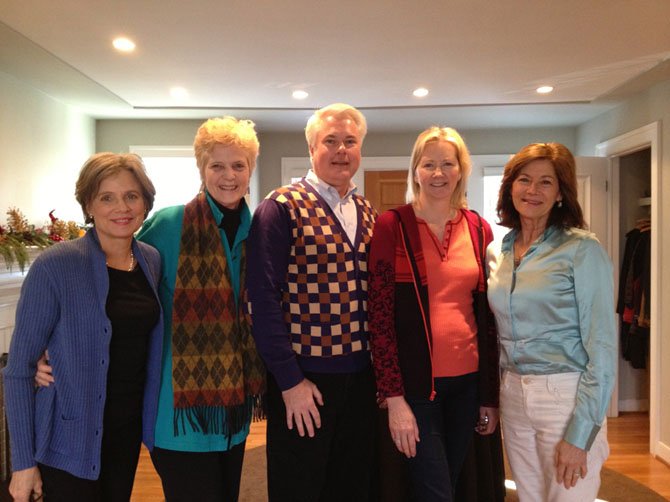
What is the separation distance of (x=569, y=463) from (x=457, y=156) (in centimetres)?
97

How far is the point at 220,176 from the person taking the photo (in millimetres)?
1607

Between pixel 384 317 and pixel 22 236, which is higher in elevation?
pixel 22 236

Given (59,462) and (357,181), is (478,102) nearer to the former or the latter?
(357,181)

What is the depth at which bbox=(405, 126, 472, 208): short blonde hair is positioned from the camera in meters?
1.68

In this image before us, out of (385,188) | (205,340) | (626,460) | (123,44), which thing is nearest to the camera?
(205,340)

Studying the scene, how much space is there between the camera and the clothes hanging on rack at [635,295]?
398 cm

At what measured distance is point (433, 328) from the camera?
156 cm

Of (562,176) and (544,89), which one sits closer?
(562,176)

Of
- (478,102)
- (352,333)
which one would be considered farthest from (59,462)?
(478,102)

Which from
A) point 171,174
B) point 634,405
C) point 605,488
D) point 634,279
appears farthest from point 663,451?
point 171,174

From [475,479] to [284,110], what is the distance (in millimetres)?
3238

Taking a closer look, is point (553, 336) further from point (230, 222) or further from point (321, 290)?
point (230, 222)

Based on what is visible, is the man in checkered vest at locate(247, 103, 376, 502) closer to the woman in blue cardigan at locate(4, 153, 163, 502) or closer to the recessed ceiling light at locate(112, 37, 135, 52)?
the woman in blue cardigan at locate(4, 153, 163, 502)

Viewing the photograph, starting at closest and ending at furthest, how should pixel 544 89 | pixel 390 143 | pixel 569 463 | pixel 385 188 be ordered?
pixel 569 463
pixel 544 89
pixel 390 143
pixel 385 188
